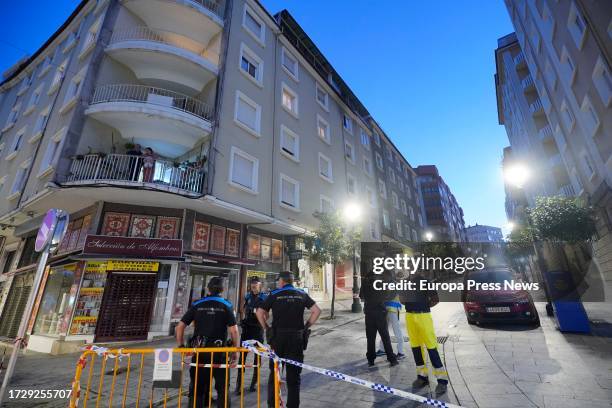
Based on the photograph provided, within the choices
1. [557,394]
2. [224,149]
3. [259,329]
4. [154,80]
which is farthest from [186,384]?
[154,80]

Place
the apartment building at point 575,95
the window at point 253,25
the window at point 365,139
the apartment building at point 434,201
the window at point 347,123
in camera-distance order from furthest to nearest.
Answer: the apartment building at point 434,201 → the window at point 365,139 → the window at point 347,123 → the window at point 253,25 → the apartment building at point 575,95

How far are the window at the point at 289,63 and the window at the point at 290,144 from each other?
4.49 m

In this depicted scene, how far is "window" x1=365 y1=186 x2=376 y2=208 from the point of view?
26.0m

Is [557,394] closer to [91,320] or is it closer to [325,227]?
[325,227]

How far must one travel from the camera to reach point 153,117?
36.4 feet

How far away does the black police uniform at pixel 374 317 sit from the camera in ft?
19.7

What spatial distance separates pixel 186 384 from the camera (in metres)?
5.35

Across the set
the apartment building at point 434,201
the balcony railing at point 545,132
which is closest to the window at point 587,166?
the balcony railing at point 545,132

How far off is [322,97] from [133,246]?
57.5 ft

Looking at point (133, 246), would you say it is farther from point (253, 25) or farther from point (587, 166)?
point (587, 166)

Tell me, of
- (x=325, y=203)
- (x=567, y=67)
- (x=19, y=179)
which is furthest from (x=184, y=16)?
(x=567, y=67)

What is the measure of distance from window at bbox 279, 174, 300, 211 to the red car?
918 cm

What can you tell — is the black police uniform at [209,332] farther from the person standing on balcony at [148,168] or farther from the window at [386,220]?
the window at [386,220]

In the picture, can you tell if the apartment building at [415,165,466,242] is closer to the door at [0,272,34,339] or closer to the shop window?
the shop window
